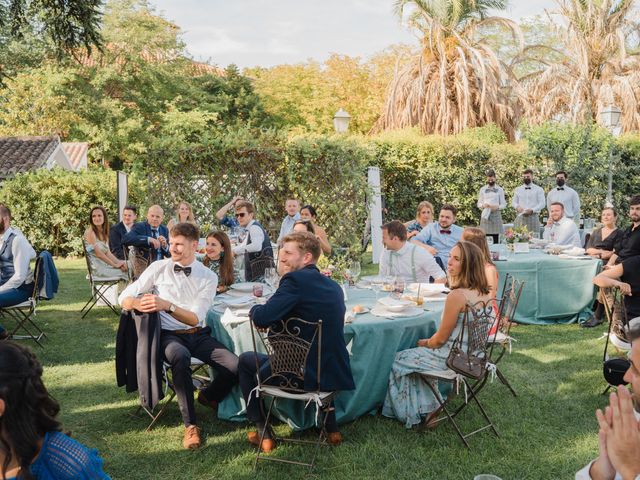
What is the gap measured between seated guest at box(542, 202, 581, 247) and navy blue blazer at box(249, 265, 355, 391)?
5827 mm

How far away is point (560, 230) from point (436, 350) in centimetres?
520

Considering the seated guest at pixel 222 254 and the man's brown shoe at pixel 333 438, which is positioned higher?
the seated guest at pixel 222 254

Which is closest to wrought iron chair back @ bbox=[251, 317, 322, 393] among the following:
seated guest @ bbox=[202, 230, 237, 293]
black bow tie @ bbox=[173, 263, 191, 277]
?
black bow tie @ bbox=[173, 263, 191, 277]

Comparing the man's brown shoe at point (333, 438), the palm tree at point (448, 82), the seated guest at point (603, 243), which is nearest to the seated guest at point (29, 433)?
the man's brown shoe at point (333, 438)

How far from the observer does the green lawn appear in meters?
3.94

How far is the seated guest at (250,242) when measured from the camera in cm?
744

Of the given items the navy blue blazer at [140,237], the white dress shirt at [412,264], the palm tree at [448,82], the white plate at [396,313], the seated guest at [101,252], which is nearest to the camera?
the white plate at [396,313]

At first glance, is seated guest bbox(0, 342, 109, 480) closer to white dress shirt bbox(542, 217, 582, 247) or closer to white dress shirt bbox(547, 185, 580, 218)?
white dress shirt bbox(542, 217, 582, 247)

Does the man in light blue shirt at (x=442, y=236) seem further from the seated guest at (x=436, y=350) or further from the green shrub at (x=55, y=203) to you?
the green shrub at (x=55, y=203)

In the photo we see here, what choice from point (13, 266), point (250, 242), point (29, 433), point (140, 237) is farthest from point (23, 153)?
point (29, 433)

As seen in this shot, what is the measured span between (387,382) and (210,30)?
30.2 m

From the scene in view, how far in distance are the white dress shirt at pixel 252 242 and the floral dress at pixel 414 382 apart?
10.8 ft

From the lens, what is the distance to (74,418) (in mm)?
4859

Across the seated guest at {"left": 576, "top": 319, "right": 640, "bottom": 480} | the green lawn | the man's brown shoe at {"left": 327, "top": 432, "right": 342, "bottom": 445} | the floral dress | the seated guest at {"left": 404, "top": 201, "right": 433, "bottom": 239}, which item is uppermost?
the seated guest at {"left": 404, "top": 201, "right": 433, "bottom": 239}
